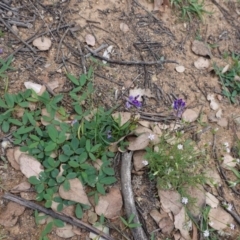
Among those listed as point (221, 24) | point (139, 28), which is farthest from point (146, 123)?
point (221, 24)

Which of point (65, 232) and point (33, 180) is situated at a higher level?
point (33, 180)

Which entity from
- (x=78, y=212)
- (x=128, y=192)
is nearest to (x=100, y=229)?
(x=78, y=212)

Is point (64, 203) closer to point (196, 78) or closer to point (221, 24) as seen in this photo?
point (196, 78)

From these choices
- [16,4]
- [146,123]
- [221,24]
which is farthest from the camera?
[221,24]

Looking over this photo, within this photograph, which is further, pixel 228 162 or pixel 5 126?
pixel 228 162

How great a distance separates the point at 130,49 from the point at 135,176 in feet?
2.99

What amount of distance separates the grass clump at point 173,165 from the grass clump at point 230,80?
632mm

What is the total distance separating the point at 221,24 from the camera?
3.10 m

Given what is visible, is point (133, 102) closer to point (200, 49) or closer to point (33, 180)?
point (33, 180)

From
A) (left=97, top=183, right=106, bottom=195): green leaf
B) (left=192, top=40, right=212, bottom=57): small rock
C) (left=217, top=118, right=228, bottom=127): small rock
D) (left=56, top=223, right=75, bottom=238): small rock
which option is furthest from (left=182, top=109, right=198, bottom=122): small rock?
(left=56, top=223, right=75, bottom=238): small rock

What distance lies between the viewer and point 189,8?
2.98m

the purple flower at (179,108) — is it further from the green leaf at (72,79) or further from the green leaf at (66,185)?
the green leaf at (66,185)

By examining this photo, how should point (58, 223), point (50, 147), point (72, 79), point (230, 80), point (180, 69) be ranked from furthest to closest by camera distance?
point (230, 80) → point (180, 69) → point (72, 79) → point (50, 147) → point (58, 223)

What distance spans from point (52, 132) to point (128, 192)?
0.55m
